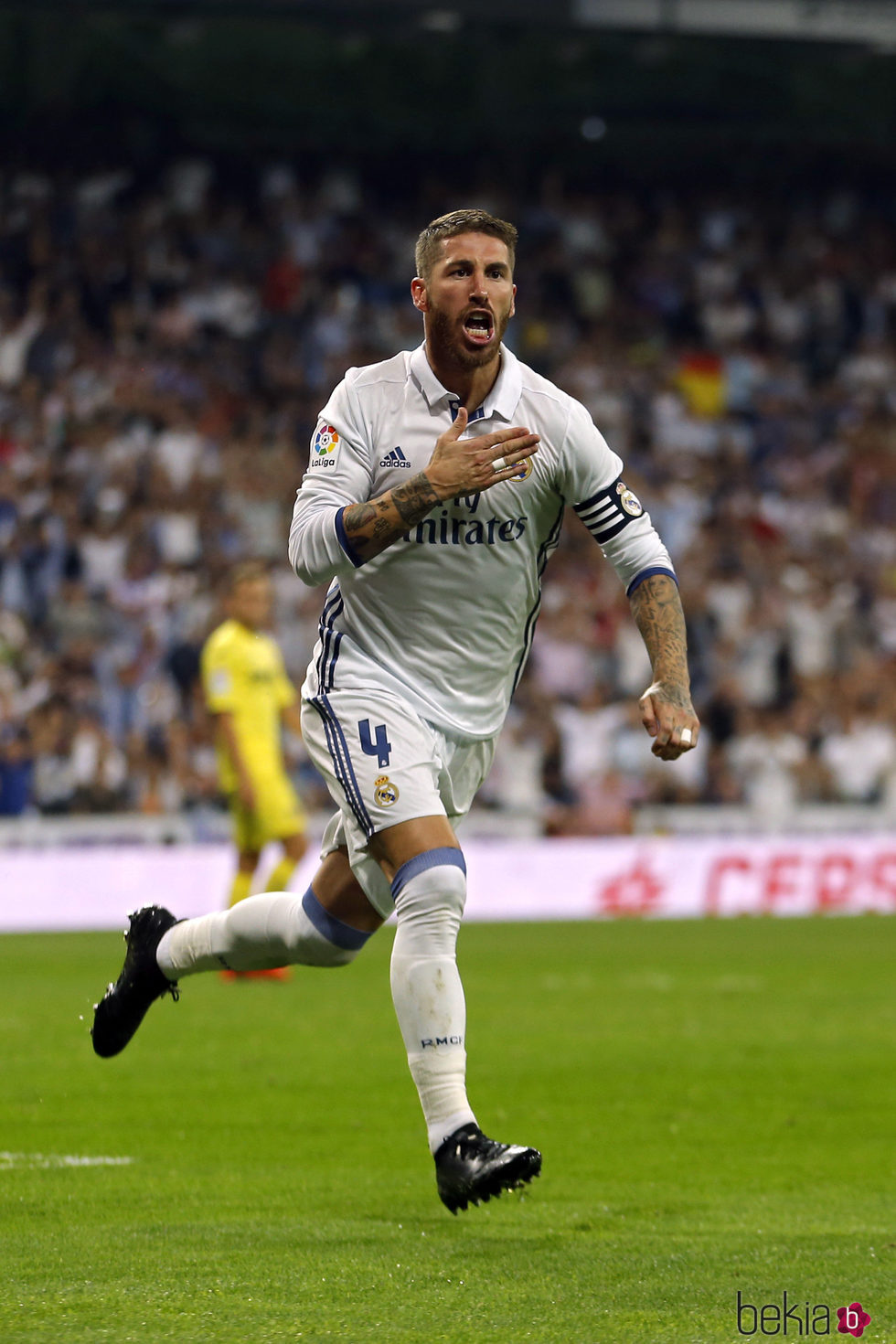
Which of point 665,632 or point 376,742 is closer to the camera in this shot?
point 376,742

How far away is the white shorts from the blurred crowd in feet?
39.3

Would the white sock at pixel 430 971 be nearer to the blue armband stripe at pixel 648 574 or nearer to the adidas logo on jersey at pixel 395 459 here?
the blue armband stripe at pixel 648 574

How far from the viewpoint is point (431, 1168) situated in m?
6.11

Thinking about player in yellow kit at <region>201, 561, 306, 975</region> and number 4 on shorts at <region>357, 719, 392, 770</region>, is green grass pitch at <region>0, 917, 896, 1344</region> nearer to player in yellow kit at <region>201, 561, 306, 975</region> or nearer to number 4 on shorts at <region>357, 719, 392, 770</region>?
player in yellow kit at <region>201, 561, 306, 975</region>

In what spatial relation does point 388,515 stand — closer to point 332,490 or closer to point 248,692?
point 332,490

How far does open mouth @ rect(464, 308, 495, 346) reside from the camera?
17.3ft

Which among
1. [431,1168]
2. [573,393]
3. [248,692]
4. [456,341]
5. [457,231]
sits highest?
[573,393]

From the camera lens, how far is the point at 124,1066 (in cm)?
846

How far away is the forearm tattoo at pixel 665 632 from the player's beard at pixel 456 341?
0.76 m

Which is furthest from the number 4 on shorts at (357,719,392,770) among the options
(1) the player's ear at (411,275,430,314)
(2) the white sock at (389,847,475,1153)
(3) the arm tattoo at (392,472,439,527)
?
(1) the player's ear at (411,275,430,314)

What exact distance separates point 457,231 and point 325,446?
2.21ft

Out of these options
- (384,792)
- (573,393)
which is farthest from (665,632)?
(573,393)

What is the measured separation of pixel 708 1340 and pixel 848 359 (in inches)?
845

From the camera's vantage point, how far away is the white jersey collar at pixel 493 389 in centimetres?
544
